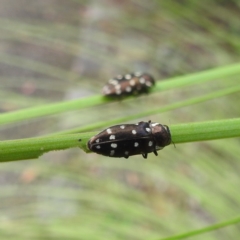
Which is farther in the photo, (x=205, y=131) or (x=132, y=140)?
(x=132, y=140)

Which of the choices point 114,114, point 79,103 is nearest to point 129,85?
point 79,103

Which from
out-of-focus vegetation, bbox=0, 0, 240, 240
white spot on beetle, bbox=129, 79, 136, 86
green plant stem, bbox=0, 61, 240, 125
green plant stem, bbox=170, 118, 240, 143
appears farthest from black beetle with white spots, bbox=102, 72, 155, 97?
green plant stem, bbox=170, 118, 240, 143

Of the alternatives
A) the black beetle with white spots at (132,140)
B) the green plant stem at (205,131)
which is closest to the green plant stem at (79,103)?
the black beetle with white spots at (132,140)

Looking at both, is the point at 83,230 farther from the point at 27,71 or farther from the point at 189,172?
the point at 27,71

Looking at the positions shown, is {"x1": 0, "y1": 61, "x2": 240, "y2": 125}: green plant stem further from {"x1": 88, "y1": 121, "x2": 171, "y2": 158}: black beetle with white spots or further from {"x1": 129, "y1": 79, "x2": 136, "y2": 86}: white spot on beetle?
{"x1": 129, "y1": 79, "x2": 136, "y2": 86}: white spot on beetle

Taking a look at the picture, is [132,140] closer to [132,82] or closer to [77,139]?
[77,139]

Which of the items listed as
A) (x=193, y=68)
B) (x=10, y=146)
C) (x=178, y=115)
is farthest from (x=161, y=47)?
(x=10, y=146)

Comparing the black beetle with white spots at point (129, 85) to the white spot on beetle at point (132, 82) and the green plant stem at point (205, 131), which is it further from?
the green plant stem at point (205, 131)
